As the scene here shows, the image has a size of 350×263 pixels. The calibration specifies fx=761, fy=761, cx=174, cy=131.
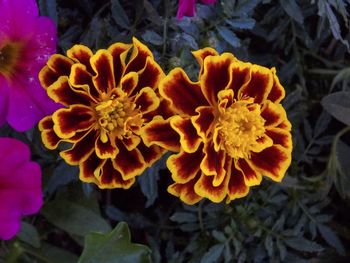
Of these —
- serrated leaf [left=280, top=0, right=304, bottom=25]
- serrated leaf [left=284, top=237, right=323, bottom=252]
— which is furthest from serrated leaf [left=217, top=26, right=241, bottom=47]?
serrated leaf [left=284, top=237, right=323, bottom=252]

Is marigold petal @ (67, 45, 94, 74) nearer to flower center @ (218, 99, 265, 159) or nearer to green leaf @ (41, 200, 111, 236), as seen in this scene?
flower center @ (218, 99, 265, 159)

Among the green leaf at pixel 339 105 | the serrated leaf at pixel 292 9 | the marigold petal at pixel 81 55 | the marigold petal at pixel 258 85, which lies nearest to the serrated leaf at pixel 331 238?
the green leaf at pixel 339 105

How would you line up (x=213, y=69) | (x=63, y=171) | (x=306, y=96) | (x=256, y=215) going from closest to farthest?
1. (x=213, y=69)
2. (x=63, y=171)
3. (x=256, y=215)
4. (x=306, y=96)

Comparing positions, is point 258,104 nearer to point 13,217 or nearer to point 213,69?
point 213,69

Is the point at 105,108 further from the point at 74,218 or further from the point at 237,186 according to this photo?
the point at 74,218

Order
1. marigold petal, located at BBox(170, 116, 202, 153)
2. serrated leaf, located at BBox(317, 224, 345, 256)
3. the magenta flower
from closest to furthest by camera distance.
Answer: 1. marigold petal, located at BBox(170, 116, 202, 153)
2. the magenta flower
3. serrated leaf, located at BBox(317, 224, 345, 256)

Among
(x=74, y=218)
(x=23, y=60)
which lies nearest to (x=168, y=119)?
(x=23, y=60)

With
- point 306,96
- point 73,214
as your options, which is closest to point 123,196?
point 73,214
